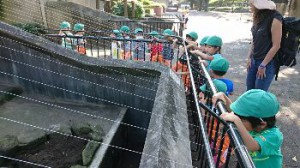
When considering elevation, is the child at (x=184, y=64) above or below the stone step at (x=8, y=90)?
above

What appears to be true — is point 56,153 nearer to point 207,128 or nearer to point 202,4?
point 207,128

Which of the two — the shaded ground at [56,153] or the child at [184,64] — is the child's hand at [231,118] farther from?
the child at [184,64]

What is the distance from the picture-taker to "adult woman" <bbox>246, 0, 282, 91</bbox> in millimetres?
3361

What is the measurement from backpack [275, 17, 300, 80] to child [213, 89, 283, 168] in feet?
6.17

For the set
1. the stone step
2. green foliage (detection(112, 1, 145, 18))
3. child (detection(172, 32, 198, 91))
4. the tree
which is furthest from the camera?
the tree

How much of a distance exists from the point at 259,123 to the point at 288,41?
207 centimetres

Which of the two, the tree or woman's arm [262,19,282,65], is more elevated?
the tree

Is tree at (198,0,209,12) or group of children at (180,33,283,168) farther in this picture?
tree at (198,0,209,12)

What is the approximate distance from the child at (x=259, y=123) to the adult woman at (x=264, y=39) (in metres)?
1.63

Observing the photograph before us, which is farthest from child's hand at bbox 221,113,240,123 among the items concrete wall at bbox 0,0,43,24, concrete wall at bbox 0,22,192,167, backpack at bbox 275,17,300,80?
concrete wall at bbox 0,0,43,24

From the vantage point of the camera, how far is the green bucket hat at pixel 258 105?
1.94 metres

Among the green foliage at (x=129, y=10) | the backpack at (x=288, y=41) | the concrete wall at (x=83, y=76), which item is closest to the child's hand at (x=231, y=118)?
the concrete wall at (x=83, y=76)

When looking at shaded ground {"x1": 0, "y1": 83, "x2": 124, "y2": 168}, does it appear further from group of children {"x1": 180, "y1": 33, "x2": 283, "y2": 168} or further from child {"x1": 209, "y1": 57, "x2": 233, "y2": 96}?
group of children {"x1": 180, "y1": 33, "x2": 283, "y2": 168}

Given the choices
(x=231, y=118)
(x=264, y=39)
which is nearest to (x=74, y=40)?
(x=264, y=39)
